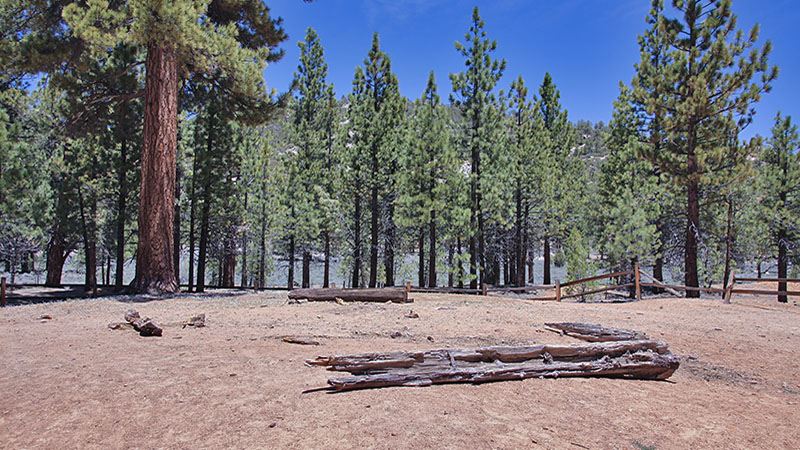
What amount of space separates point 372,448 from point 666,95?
747 inches

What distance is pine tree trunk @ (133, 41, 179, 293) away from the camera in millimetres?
12625

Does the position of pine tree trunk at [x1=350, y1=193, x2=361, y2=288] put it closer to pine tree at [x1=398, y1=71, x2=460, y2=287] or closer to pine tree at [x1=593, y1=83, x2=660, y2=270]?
pine tree at [x1=398, y1=71, x2=460, y2=287]

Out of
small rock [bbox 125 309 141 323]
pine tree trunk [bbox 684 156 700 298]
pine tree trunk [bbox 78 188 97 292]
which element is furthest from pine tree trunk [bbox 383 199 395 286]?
small rock [bbox 125 309 141 323]

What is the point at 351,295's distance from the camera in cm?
1058

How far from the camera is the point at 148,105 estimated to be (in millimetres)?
12742

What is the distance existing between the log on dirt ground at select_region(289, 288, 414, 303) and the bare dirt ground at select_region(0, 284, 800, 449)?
9.56 ft

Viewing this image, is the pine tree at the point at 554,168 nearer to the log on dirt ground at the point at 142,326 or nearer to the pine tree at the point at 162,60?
the pine tree at the point at 162,60

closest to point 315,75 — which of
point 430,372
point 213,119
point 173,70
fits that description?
point 213,119

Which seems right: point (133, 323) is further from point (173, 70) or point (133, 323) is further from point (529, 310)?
point (173, 70)

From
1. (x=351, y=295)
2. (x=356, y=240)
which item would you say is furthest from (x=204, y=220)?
(x=351, y=295)

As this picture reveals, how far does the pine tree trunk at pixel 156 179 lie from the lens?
12.6m

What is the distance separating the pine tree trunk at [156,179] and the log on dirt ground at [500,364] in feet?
33.4

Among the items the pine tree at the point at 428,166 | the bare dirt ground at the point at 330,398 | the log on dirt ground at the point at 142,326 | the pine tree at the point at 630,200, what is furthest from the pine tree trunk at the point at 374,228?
the log on dirt ground at the point at 142,326

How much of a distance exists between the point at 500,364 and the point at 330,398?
6.20 ft
